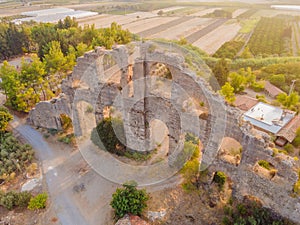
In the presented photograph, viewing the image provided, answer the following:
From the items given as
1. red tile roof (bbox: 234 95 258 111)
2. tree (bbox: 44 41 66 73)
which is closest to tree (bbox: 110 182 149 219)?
red tile roof (bbox: 234 95 258 111)

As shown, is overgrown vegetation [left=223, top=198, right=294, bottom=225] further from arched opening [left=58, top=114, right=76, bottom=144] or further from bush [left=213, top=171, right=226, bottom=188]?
arched opening [left=58, top=114, right=76, bottom=144]

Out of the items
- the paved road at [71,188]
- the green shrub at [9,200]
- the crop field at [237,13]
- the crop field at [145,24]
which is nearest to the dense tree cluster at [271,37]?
the crop field at [237,13]

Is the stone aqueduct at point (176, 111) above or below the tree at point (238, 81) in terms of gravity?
above

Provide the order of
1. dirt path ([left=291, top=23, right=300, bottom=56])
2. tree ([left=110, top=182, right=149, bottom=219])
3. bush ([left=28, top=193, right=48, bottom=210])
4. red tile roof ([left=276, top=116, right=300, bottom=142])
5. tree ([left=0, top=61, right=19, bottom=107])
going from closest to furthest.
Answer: tree ([left=110, top=182, right=149, bottom=219]), bush ([left=28, top=193, right=48, bottom=210]), red tile roof ([left=276, top=116, right=300, bottom=142]), tree ([left=0, top=61, right=19, bottom=107]), dirt path ([left=291, top=23, right=300, bottom=56])

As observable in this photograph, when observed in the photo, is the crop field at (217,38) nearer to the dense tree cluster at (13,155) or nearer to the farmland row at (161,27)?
the farmland row at (161,27)

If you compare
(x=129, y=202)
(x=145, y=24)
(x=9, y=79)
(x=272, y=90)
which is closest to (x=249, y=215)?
(x=129, y=202)

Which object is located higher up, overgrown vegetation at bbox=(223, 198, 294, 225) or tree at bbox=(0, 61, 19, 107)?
tree at bbox=(0, 61, 19, 107)

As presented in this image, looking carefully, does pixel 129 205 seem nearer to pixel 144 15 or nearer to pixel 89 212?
pixel 89 212

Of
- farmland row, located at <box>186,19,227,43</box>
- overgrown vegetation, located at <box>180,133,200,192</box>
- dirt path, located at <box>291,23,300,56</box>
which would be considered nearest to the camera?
overgrown vegetation, located at <box>180,133,200,192</box>
